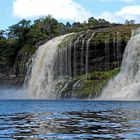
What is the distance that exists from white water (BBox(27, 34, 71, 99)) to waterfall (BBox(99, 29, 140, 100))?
12635 millimetres

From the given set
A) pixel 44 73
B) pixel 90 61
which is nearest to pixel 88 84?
pixel 90 61

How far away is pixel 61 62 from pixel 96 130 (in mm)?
69695

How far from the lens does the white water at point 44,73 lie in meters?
88.2

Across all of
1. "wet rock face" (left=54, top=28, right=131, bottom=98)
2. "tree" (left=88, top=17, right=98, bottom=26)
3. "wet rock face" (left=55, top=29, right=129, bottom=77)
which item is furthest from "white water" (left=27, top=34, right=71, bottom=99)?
"tree" (left=88, top=17, right=98, bottom=26)

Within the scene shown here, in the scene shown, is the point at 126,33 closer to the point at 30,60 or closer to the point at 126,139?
the point at 30,60

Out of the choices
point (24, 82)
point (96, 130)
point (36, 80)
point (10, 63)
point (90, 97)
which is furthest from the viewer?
point (10, 63)

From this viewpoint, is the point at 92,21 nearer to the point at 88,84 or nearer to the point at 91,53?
the point at 91,53

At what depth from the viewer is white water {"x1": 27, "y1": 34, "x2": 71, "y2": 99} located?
8819 centimetres

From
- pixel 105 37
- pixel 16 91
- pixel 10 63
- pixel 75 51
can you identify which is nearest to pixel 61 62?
pixel 75 51

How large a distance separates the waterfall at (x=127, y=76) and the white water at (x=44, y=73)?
41.5 feet

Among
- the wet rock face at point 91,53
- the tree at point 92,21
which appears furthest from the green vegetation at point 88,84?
the tree at point 92,21

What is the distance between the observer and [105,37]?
8438 cm

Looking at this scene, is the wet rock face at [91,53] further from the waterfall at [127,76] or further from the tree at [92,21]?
the tree at [92,21]

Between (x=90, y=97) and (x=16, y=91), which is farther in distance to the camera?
(x=16, y=91)
